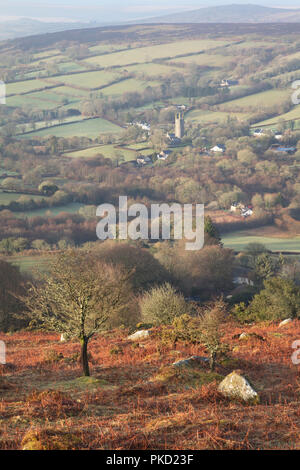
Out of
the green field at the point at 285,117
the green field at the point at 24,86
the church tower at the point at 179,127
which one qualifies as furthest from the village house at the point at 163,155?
the green field at the point at 24,86

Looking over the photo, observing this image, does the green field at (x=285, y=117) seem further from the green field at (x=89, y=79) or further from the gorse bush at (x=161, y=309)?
the gorse bush at (x=161, y=309)

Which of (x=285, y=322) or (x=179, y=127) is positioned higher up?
(x=285, y=322)

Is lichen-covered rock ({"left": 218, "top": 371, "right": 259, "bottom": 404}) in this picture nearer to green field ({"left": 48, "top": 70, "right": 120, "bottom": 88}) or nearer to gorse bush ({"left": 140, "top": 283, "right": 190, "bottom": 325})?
gorse bush ({"left": 140, "top": 283, "right": 190, "bottom": 325})

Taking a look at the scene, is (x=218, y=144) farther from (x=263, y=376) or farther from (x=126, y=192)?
(x=263, y=376)

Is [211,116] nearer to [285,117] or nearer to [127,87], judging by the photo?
[285,117]

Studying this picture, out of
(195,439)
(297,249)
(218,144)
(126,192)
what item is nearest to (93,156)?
(126,192)

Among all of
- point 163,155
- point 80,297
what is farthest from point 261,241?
point 80,297
